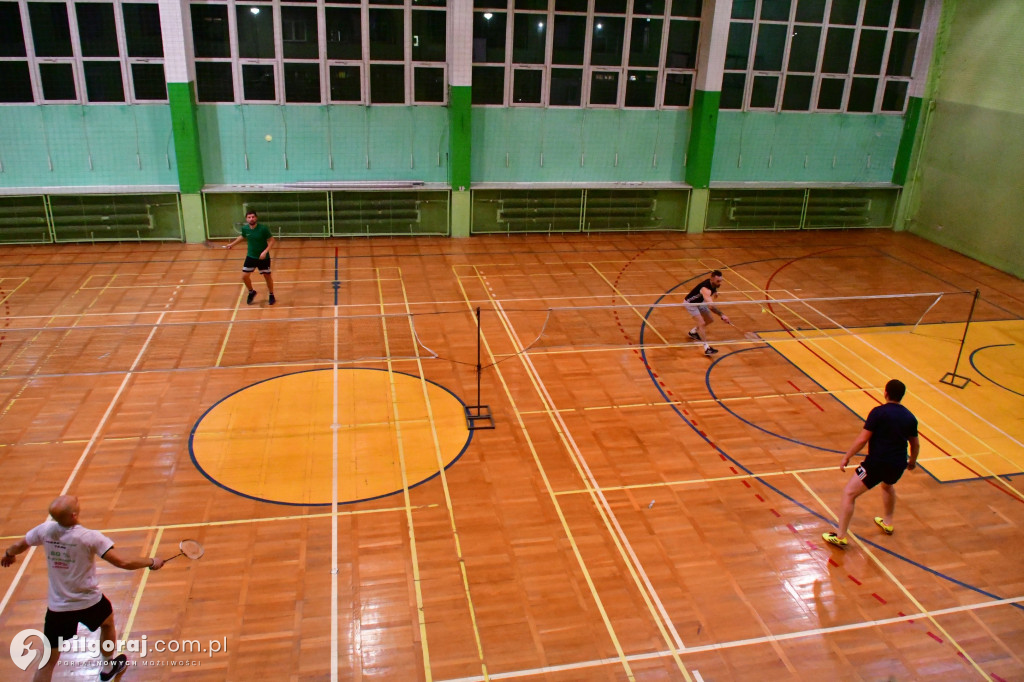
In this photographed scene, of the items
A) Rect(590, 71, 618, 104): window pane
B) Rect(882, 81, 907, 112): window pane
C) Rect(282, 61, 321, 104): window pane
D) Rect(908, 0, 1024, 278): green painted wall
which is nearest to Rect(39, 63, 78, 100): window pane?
Rect(282, 61, 321, 104): window pane

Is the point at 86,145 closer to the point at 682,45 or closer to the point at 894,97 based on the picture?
the point at 682,45

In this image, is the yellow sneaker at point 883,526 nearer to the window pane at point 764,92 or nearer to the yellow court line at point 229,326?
the yellow court line at point 229,326

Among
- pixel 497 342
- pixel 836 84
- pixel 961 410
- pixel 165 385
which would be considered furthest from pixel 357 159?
pixel 961 410

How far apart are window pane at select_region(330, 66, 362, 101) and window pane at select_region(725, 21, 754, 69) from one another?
9.06 m

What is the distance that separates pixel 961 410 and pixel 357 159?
13679 mm

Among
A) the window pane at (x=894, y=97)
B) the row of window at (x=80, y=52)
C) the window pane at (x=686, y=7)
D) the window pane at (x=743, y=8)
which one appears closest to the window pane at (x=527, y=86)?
the window pane at (x=686, y=7)

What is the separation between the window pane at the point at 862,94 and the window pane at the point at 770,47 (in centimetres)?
220

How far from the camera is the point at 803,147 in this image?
20625 millimetres

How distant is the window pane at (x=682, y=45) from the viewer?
19156 mm

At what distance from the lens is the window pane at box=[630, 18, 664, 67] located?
19.0 m

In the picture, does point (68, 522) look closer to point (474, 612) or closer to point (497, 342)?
point (474, 612)

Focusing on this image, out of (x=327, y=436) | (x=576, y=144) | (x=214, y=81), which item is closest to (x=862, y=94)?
(x=576, y=144)

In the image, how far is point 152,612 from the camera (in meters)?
7.09

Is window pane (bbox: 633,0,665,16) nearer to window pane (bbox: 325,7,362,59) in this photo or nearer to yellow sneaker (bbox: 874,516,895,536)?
window pane (bbox: 325,7,362,59)
